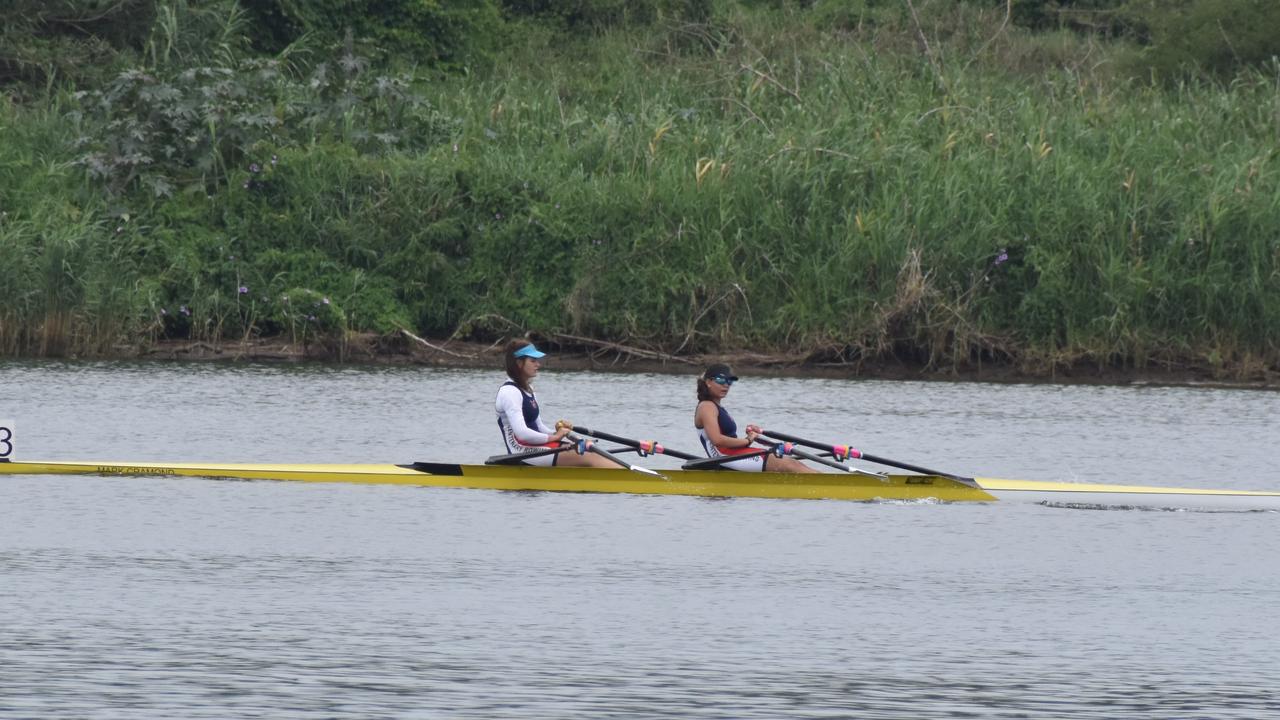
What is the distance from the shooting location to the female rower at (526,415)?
52.7ft

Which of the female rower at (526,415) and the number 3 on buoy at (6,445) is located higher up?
the female rower at (526,415)

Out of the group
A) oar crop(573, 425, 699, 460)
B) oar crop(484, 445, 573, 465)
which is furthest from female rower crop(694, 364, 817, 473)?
oar crop(484, 445, 573, 465)

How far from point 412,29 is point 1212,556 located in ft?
75.9

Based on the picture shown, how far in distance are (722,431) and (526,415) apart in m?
1.65

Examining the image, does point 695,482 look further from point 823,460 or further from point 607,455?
point 823,460

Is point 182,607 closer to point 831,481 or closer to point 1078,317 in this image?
point 831,481

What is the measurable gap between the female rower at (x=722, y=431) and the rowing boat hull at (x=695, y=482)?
0.13 m

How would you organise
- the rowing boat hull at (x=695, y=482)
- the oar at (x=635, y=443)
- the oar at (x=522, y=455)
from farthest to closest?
the rowing boat hull at (x=695, y=482) → the oar at (x=522, y=455) → the oar at (x=635, y=443)

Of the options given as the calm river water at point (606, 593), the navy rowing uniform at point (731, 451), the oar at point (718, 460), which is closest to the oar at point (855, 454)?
the oar at point (718, 460)

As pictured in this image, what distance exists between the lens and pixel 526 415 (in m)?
16.4

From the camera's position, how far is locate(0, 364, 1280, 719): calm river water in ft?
34.5

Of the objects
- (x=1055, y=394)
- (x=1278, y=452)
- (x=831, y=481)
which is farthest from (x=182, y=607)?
(x=1055, y=394)

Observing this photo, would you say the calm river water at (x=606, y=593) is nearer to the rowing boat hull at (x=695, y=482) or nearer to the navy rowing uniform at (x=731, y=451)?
the rowing boat hull at (x=695, y=482)

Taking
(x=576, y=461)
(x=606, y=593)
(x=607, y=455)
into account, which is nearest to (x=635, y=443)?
(x=607, y=455)
